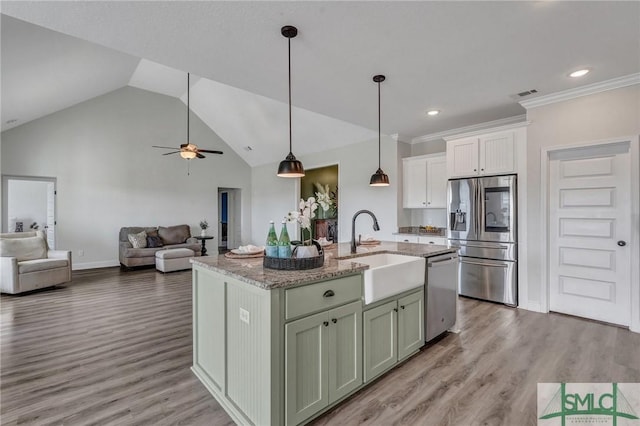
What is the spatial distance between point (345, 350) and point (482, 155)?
11.7 feet

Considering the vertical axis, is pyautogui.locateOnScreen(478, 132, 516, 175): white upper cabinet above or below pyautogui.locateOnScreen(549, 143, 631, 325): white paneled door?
above

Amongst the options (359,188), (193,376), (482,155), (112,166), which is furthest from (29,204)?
(482,155)

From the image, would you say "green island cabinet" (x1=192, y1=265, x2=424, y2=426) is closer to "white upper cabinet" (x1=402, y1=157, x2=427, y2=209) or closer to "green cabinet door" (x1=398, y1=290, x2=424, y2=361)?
"green cabinet door" (x1=398, y1=290, x2=424, y2=361)

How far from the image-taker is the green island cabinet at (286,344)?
1.58m

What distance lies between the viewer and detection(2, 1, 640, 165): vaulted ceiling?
212 centimetres

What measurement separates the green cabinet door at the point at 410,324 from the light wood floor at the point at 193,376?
12 cm

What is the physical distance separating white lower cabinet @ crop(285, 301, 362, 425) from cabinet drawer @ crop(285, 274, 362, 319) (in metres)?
0.05

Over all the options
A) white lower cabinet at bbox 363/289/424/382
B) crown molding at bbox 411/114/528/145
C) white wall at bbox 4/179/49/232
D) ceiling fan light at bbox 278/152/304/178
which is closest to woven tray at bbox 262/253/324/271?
white lower cabinet at bbox 363/289/424/382

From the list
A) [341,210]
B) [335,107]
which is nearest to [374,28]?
[335,107]

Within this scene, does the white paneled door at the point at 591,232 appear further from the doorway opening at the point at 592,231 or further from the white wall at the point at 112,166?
the white wall at the point at 112,166

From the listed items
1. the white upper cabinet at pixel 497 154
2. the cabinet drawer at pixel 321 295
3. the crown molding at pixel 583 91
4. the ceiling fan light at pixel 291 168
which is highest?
the crown molding at pixel 583 91

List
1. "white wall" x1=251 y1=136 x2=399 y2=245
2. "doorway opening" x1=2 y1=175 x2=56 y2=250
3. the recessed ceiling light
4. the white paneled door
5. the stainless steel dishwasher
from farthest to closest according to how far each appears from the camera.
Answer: "doorway opening" x1=2 y1=175 x2=56 y2=250 < "white wall" x1=251 y1=136 x2=399 y2=245 < the white paneled door < the recessed ceiling light < the stainless steel dishwasher

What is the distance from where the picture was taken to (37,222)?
6.20 m

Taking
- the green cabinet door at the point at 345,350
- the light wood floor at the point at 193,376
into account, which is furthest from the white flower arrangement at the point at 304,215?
the light wood floor at the point at 193,376
